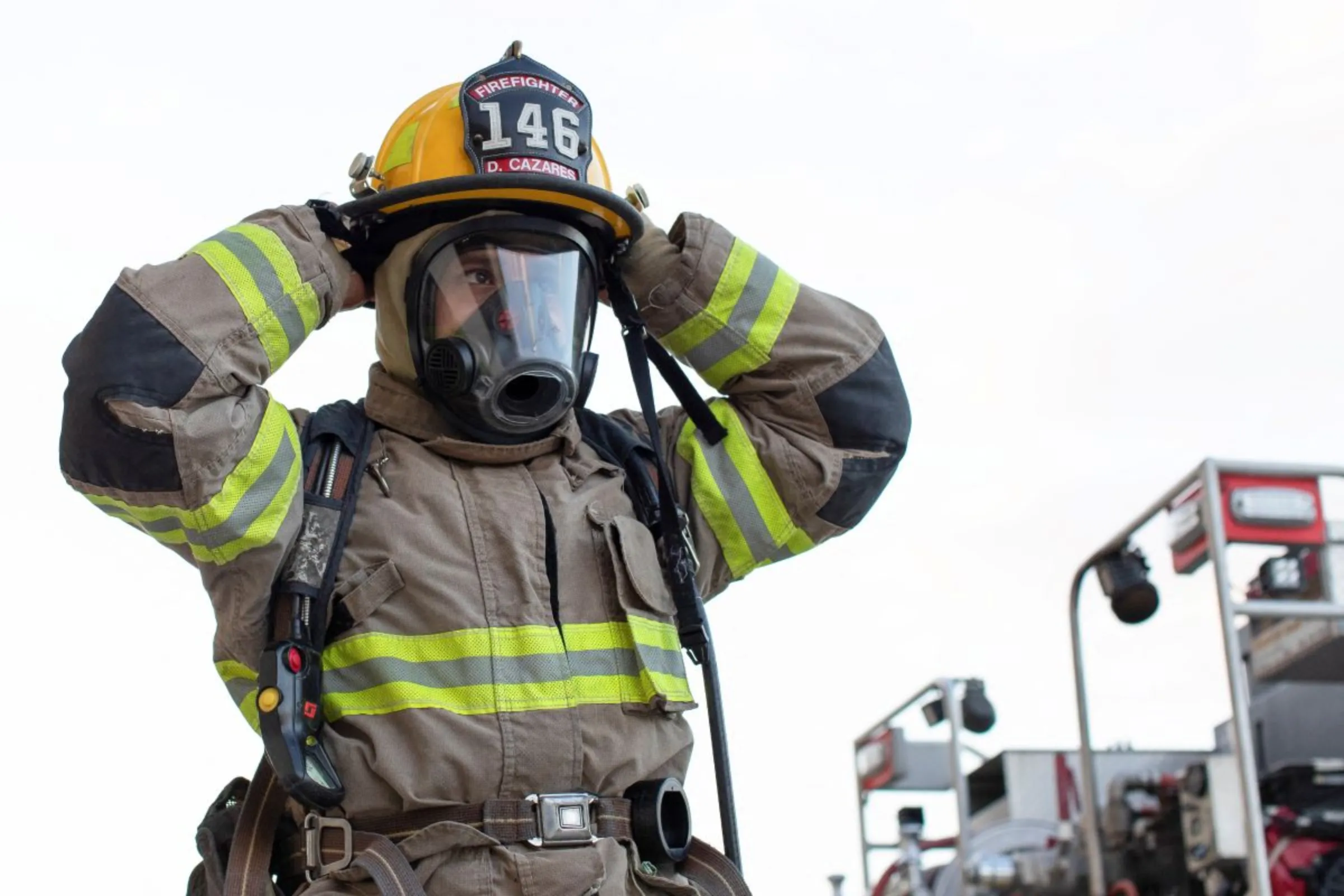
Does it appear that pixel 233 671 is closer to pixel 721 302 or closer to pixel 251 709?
pixel 251 709

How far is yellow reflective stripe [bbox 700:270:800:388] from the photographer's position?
11.6ft

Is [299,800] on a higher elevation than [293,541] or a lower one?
lower

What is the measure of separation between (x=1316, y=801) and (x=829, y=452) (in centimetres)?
217

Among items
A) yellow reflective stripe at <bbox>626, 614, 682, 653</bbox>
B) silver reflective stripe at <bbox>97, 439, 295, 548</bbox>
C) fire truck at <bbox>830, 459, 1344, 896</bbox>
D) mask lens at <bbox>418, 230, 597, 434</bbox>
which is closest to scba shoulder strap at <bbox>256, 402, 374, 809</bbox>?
silver reflective stripe at <bbox>97, 439, 295, 548</bbox>

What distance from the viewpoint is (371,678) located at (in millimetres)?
3076

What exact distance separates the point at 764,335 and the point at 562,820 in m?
1.00

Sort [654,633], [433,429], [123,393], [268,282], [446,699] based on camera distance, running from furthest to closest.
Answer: [433,429]
[654,633]
[268,282]
[446,699]
[123,393]

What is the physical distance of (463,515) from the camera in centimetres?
323

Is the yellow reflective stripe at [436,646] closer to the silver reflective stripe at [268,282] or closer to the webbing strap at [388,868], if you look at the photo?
the webbing strap at [388,868]

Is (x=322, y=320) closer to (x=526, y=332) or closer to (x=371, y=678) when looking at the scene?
(x=526, y=332)

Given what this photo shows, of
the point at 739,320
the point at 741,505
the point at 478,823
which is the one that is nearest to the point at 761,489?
the point at 741,505

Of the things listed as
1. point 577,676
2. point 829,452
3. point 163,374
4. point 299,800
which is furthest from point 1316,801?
point 163,374

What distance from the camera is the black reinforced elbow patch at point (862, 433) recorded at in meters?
3.49

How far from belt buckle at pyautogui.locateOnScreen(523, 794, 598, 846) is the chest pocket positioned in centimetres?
19
